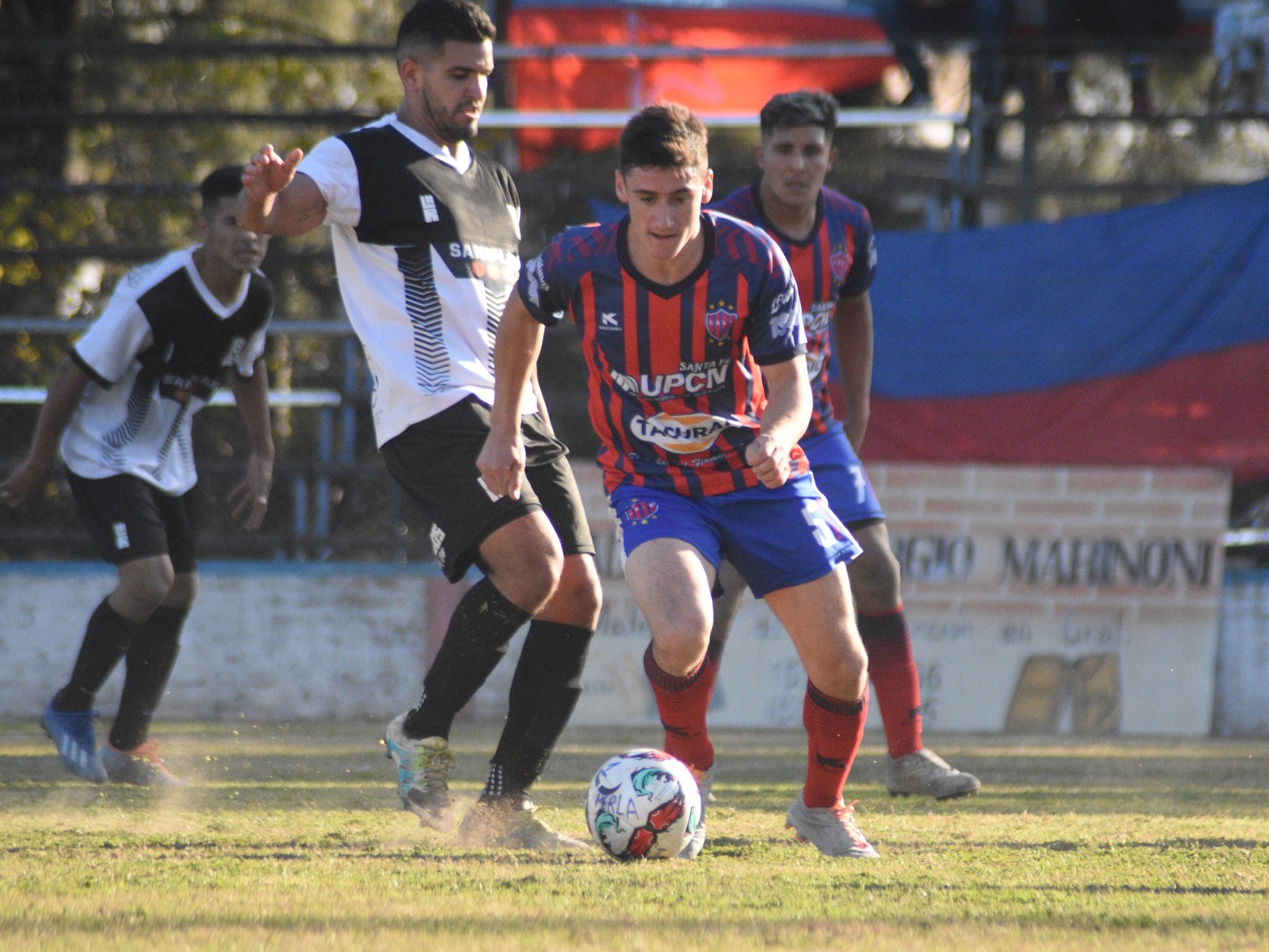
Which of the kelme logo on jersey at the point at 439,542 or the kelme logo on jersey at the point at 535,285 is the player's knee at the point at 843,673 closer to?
the kelme logo on jersey at the point at 439,542

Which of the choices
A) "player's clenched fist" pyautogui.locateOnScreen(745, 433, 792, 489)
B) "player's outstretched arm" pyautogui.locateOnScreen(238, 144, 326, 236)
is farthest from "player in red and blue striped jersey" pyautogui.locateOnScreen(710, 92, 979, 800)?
"player's outstretched arm" pyautogui.locateOnScreen(238, 144, 326, 236)

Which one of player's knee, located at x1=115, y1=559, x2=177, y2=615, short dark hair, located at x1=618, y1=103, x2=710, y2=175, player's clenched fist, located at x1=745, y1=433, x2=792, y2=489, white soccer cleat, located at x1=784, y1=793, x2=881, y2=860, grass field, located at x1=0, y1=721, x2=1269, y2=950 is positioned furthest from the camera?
player's knee, located at x1=115, y1=559, x2=177, y2=615

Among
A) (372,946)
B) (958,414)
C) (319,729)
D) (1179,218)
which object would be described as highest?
(1179,218)

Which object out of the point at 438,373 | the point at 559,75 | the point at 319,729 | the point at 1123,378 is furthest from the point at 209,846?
the point at 559,75

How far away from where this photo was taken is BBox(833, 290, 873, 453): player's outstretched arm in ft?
17.5

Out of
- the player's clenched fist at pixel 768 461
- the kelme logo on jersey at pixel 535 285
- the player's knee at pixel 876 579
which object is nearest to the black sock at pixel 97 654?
the kelme logo on jersey at pixel 535 285

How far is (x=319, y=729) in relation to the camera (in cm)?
793

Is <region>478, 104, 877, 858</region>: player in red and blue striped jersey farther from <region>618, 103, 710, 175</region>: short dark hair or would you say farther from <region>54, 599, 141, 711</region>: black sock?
<region>54, 599, 141, 711</region>: black sock

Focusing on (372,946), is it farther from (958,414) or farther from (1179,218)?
(1179,218)

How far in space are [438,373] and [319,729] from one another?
4.29 metres

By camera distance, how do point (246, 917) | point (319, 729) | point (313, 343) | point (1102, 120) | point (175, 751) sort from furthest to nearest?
point (313, 343), point (1102, 120), point (319, 729), point (175, 751), point (246, 917)

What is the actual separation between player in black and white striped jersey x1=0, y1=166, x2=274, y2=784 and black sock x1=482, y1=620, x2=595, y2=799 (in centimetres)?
198

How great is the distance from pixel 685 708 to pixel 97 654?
8.28 ft

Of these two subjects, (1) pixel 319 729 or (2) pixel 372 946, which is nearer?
(2) pixel 372 946
